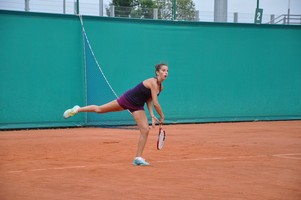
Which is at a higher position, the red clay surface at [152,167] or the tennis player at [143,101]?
the tennis player at [143,101]

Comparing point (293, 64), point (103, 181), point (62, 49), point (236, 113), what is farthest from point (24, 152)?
point (293, 64)

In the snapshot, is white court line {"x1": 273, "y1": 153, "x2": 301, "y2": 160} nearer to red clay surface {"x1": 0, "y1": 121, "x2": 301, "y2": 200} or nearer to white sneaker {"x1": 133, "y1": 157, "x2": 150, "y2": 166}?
red clay surface {"x1": 0, "y1": 121, "x2": 301, "y2": 200}

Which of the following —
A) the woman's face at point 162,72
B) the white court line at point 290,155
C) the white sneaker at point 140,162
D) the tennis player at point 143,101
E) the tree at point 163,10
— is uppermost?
the tree at point 163,10

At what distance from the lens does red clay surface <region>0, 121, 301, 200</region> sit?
5840 mm

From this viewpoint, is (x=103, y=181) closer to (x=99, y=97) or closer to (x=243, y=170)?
(x=243, y=170)

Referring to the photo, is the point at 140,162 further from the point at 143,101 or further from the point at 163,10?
the point at 163,10

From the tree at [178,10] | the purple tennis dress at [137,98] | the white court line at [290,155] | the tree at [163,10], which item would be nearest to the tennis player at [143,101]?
the purple tennis dress at [137,98]

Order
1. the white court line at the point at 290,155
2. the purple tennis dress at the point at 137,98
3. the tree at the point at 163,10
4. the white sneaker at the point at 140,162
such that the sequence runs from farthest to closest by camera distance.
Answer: the tree at the point at 163,10
the white court line at the point at 290,155
the purple tennis dress at the point at 137,98
the white sneaker at the point at 140,162

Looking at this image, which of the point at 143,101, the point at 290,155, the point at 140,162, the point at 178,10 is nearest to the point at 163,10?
the point at 178,10

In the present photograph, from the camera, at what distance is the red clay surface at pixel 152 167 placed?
5.84 m

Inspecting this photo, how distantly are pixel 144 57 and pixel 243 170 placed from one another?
8.90 m

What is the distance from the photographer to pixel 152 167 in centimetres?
772

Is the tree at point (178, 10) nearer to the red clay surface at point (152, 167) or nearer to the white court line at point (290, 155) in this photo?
the red clay surface at point (152, 167)

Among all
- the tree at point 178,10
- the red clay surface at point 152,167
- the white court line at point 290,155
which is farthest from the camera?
the tree at point 178,10
